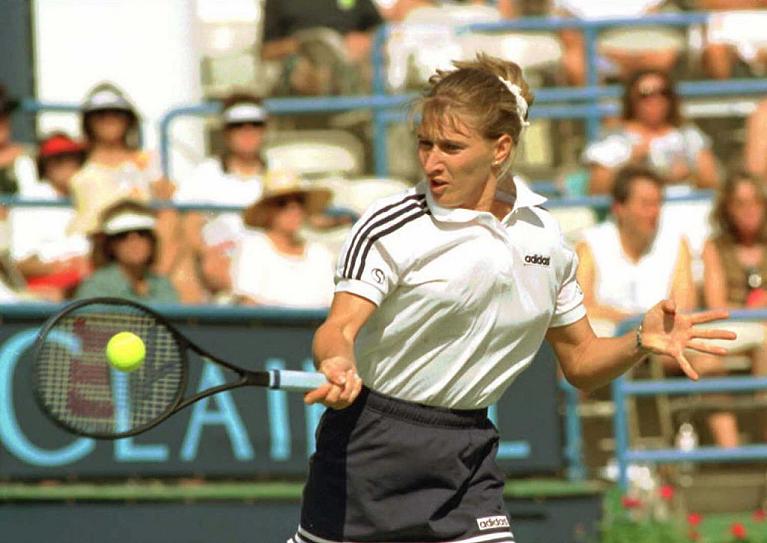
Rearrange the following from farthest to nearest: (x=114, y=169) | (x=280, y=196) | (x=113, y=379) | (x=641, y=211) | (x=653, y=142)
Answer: (x=653, y=142) → (x=114, y=169) → (x=641, y=211) → (x=280, y=196) → (x=113, y=379)

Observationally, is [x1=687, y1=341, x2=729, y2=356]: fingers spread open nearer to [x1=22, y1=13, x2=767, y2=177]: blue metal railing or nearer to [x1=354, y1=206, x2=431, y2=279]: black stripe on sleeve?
[x1=354, y1=206, x2=431, y2=279]: black stripe on sleeve

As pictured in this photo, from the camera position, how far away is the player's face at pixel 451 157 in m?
4.72

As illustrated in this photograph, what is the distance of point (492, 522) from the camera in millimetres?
4898

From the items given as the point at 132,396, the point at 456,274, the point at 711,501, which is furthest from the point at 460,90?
the point at 711,501

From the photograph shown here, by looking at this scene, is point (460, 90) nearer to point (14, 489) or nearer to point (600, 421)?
point (14, 489)

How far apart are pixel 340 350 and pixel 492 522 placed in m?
0.77

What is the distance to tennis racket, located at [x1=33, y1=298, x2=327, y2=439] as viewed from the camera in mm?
4938

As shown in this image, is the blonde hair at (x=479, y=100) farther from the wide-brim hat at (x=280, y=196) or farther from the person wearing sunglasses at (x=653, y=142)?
the person wearing sunglasses at (x=653, y=142)

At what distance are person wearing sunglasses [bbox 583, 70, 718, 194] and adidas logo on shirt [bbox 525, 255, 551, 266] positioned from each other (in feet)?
17.0

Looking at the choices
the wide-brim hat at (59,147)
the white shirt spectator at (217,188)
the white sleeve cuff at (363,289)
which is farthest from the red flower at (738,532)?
the white sleeve cuff at (363,289)

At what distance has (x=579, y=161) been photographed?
1143cm

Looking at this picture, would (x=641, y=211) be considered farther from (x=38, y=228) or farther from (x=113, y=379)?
(x=113, y=379)

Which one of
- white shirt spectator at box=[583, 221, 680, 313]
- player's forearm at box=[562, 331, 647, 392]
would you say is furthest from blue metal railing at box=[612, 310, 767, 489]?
player's forearm at box=[562, 331, 647, 392]

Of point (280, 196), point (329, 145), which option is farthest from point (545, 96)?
point (280, 196)
